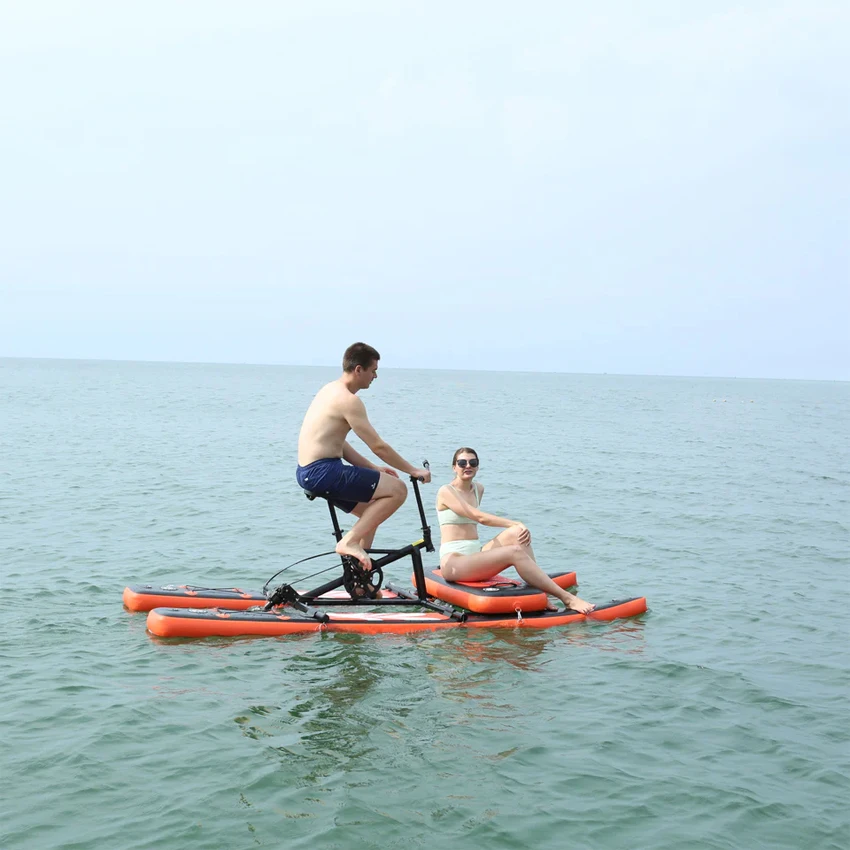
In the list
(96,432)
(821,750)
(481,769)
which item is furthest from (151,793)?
(96,432)

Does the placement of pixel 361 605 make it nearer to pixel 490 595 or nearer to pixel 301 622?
pixel 301 622

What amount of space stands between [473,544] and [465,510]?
54cm

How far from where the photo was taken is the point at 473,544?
11016mm

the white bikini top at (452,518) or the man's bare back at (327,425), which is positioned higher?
the man's bare back at (327,425)

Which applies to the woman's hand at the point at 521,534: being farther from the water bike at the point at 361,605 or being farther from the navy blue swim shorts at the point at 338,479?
the navy blue swim shorts at the point at 338,479

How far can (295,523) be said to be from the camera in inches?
708

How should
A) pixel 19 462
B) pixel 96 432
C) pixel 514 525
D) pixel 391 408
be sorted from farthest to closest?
Result: pixel 391 408 → pixel 96 432 → pixel 19 462 → pixel 514 525

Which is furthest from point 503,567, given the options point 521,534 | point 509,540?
point 521,534

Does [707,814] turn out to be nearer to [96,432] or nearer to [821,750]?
[821,750]

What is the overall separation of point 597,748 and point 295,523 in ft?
37.4

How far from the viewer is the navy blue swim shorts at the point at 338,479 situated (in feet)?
29.3

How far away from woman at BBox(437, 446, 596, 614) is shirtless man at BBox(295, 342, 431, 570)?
160cm

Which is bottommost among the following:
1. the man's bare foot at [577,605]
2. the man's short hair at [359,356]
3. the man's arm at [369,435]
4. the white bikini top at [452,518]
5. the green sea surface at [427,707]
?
the green sea surface at [427,707]

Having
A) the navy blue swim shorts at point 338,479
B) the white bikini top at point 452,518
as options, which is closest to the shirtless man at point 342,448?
the navy blue swim shorts at point 338,479
